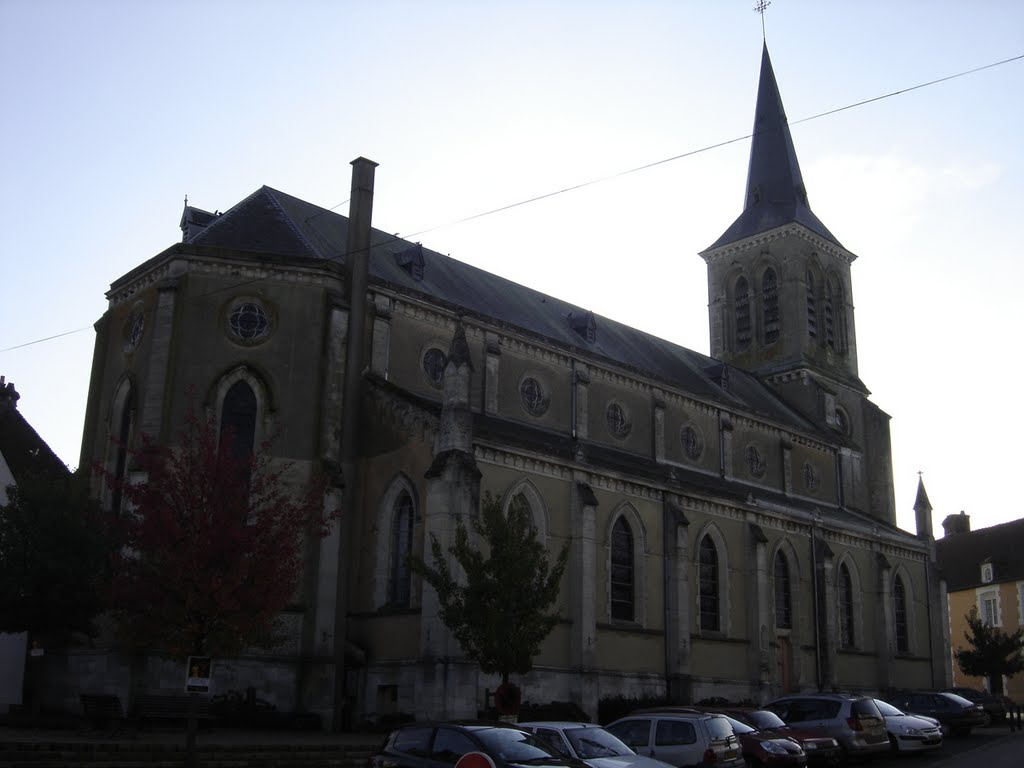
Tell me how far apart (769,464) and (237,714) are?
24987mm

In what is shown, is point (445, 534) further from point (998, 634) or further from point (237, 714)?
point (998, 634)

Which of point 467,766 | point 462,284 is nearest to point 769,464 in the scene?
point 462,284

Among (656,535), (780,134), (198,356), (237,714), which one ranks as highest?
(780,134)

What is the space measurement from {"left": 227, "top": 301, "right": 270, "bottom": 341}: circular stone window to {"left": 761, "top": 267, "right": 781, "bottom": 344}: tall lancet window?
97.6ft

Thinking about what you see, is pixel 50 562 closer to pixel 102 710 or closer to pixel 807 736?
pixel 102 710

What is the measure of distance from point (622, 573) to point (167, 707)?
12.9 meters

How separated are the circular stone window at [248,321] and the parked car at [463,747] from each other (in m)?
15.9

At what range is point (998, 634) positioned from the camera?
41.1 m

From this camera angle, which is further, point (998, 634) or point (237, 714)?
point (998, 634)

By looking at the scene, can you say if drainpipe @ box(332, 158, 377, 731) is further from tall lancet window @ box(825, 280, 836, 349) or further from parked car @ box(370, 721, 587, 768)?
tall lancet window @ box(825, 280, 836, 349)

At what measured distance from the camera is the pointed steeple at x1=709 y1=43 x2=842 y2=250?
5172 cm

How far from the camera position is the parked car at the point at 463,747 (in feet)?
39.7

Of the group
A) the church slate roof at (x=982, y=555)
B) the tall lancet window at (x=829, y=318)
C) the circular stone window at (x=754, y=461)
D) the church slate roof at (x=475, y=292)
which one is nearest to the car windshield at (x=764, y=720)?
the church slate roof at (x=475, y=292)

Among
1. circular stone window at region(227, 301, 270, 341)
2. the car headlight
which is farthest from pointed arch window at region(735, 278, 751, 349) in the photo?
the car headlight
